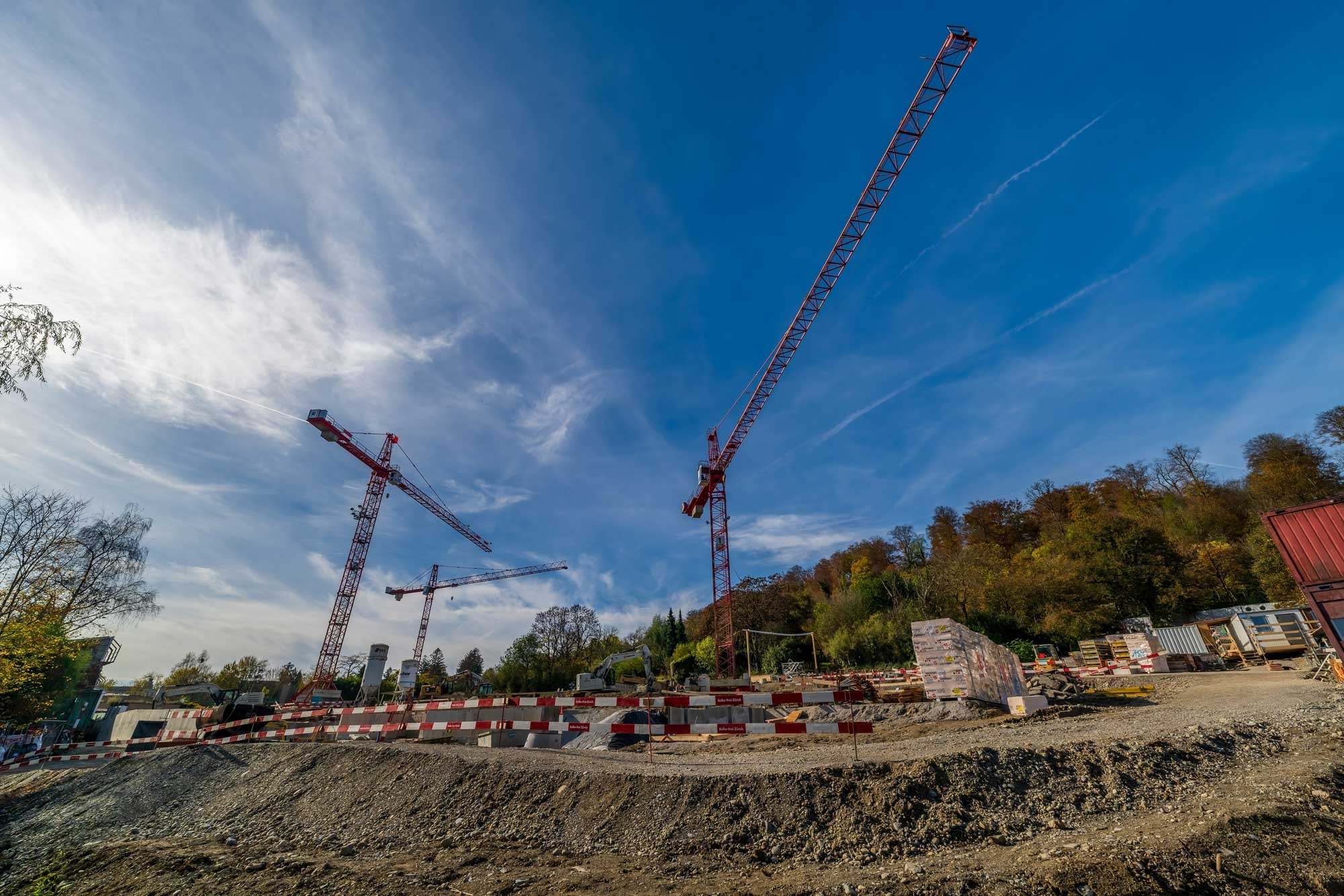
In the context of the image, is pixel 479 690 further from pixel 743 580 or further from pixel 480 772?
pixel 480 772

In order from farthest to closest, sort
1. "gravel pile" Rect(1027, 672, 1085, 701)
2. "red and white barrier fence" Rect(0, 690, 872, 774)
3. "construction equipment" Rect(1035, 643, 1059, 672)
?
"construction equipment" Rect(1035, 643, 1059, 672) < "gravel pile" Rect(1027, 672, 1085, 701) < "red and white barrier fence" Rect(0, 690, 872, 774)

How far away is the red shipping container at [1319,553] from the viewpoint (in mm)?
14430

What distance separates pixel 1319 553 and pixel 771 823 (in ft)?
64.6

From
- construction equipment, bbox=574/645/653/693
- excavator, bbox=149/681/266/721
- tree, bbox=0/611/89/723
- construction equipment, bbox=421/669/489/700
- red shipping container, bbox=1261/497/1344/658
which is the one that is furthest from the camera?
construction equipment, bbox=421/669/489/700

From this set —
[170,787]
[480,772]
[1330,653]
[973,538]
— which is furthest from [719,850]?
[973,538]

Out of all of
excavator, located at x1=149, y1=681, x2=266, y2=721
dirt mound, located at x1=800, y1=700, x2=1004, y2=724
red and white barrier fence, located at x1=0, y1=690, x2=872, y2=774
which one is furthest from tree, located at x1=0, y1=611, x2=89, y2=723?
dirt mound, located at x1=800, y1=700, x2=1004, y2=724

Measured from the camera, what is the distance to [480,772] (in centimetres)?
780

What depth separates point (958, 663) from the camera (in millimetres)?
15008

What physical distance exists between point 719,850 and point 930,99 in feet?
107

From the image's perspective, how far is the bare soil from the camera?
426 centimetres

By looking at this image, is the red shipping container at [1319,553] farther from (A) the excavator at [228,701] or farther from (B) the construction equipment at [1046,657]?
(A) the excavator at [228,701]

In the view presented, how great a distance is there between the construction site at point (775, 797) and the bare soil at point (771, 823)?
3cm

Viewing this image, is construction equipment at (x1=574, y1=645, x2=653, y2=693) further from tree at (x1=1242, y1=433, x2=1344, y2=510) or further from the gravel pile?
tree at (x1=1242, y1=433, x2=1344, y2=510)

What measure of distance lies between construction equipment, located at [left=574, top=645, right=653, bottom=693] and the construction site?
17.2 m
